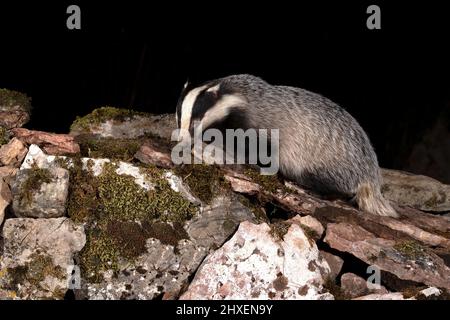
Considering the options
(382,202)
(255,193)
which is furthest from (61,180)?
(382,202)

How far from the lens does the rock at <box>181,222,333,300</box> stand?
3215 mm

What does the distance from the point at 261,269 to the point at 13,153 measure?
160 centimetres

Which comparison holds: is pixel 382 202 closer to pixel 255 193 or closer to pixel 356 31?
pixel 255 193

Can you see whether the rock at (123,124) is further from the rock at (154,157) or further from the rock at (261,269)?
the rock at (261,269)

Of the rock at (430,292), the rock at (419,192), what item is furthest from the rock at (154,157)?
the rock at (419,192)

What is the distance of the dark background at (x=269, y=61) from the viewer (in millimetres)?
5914

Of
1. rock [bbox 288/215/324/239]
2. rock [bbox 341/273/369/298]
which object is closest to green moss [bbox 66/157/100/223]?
rock [bbox 288/215/324/239]

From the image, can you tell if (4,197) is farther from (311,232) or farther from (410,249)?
(410,249)

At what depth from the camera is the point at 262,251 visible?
3336 millimetres

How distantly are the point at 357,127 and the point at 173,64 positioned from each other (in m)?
2.82

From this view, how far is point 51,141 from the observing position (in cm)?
382

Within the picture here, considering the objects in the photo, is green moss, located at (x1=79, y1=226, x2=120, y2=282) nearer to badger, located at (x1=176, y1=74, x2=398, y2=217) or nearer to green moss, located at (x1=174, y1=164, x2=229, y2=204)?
green moss, located at (x1=174, y1=164, x2=229, y2=204)

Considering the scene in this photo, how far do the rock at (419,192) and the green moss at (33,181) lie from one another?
7.95 ft

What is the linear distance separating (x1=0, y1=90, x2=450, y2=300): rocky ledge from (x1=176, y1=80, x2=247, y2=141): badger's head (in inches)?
8.6
